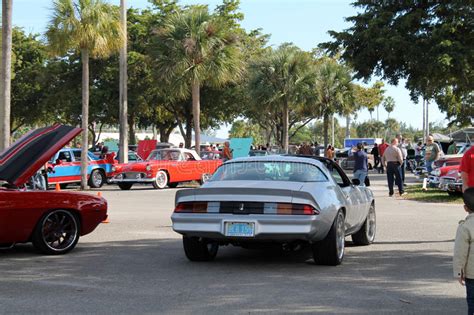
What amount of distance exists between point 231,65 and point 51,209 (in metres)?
19.6

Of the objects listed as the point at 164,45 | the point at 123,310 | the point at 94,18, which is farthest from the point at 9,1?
the point at 123,310

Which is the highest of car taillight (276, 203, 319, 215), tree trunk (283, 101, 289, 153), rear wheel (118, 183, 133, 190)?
tree trunk (283, 101, 289, 153)

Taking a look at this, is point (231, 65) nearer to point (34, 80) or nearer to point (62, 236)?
point (62, 236)

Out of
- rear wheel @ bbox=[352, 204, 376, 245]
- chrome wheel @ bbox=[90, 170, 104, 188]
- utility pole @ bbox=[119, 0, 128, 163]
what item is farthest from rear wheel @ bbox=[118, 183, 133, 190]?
rear wheel @ bbox=[352, 204, 376, 245]

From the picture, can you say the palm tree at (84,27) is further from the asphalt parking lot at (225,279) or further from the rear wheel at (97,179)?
the asphalt parking lot at (225,279)

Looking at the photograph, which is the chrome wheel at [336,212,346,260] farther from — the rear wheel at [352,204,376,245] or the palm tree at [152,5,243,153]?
the palm tree at [152,5,243,153]

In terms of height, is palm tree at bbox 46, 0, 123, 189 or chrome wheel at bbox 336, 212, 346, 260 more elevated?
palm tree at bbox 46, 0, 123, 189

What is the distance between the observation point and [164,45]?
94.6ft

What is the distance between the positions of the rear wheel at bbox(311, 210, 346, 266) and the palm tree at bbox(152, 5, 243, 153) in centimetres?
1983

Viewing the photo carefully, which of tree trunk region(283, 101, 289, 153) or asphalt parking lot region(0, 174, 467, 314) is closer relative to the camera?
asphalt parking lot region(0, 174, 467, 314)

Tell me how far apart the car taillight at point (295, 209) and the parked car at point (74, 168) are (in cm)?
1746

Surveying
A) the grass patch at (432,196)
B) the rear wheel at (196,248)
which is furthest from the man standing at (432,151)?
the rear wheel at (196,248)

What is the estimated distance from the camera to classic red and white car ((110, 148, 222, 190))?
80.9 feet

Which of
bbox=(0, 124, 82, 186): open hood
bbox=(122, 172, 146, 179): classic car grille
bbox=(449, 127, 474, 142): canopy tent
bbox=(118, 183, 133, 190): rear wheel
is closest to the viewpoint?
bbox=(0, 124, 82, 186): open hood
